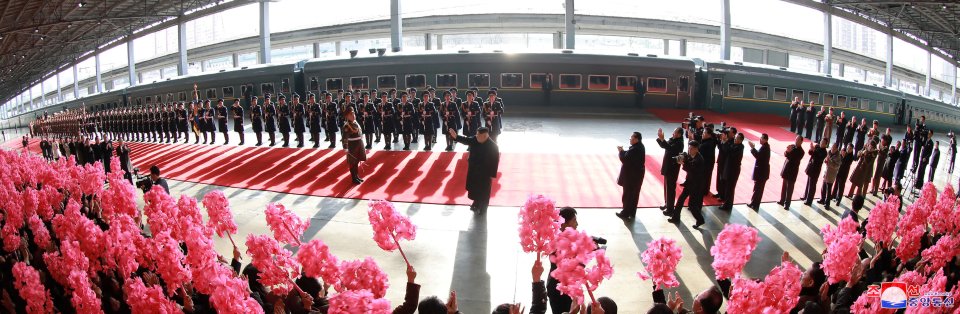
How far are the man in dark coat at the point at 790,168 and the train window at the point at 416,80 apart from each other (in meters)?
14.8

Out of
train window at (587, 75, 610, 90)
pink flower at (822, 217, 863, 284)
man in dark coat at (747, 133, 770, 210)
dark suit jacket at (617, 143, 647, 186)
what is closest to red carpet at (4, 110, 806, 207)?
man in dark coat at (747, 133, 770, 210)

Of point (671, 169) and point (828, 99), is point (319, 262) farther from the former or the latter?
point (828, 99)

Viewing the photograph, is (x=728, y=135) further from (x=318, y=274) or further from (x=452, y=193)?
(x=318, y=274)

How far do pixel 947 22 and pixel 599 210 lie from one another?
37537 mm

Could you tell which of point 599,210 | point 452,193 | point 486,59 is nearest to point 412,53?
point 486,59

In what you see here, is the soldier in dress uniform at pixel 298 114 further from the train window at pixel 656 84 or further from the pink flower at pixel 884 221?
the train window at pixel 656 84

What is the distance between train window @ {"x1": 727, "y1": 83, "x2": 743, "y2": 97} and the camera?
820 inches

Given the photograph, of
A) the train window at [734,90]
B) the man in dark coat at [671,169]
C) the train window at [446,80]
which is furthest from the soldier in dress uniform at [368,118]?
the train window at [734,90]

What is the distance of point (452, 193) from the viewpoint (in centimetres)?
928

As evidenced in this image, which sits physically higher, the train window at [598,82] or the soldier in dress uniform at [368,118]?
the train window at [598,82]

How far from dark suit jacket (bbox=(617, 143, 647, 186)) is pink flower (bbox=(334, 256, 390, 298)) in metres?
5.30

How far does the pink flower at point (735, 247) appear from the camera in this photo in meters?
3.09

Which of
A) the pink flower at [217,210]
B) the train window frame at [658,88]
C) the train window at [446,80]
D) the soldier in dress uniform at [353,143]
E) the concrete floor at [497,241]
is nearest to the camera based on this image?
the pink flower at [217,210]

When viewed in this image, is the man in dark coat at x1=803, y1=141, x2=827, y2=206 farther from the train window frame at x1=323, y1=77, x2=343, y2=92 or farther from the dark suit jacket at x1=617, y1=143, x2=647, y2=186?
the train window frame at x1=323, y1=77, x2=343, y2=92
